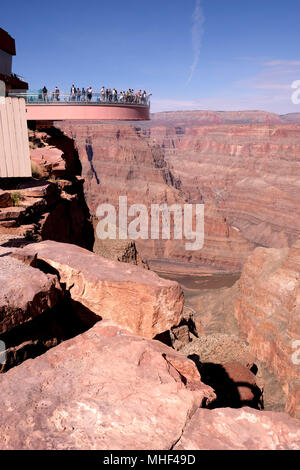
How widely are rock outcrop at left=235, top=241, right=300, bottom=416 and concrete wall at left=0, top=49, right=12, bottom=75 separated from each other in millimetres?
21570

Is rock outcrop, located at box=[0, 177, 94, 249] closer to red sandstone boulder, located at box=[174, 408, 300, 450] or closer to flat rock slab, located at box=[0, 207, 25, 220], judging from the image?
flat rock slab, located at box=[0, 207, 25, 220]

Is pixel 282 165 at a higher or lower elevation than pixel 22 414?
lower

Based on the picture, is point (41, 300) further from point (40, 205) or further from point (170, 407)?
point (40, 205)

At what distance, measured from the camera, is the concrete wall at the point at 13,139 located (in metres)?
7.68

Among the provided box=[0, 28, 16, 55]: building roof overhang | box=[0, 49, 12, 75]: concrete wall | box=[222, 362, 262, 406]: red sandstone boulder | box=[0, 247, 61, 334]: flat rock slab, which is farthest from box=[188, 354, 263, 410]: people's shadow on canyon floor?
box=[0, 28, 16, 55]: building roof overhang

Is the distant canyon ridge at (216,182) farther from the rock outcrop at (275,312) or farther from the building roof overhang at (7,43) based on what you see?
the building roof overhang at (7,43)

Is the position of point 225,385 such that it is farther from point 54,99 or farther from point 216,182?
point 216,182

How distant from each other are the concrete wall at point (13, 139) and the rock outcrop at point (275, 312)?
17581 mm

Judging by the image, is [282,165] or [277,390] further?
[282,165]

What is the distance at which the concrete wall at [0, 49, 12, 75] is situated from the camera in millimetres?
14633

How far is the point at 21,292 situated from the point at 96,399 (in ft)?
5.19

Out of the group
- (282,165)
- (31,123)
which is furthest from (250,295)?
(282,165)
